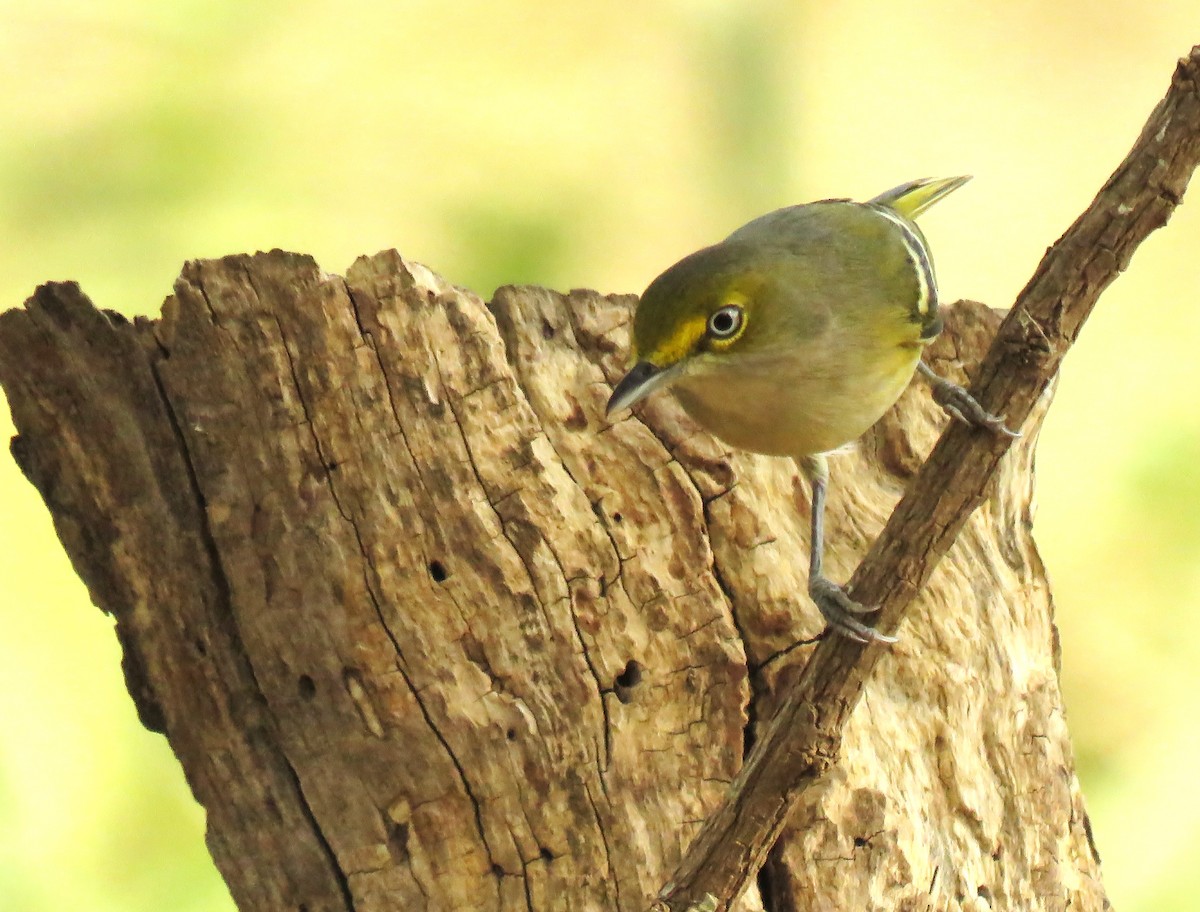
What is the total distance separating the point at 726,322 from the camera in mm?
1957

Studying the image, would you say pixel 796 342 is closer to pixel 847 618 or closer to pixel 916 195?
pixel 847 618

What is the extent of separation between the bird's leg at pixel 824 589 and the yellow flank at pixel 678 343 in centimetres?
44

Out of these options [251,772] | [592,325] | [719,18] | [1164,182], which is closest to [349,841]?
[251,772]

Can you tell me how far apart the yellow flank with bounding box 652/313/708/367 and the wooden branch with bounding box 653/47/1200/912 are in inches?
15.9

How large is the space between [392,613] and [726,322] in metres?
0.71

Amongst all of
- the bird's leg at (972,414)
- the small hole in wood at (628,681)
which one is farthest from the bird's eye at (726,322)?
the small hole in wood at (628,681)

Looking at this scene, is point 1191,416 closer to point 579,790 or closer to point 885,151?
point 885,151

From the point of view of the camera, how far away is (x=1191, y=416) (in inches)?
158

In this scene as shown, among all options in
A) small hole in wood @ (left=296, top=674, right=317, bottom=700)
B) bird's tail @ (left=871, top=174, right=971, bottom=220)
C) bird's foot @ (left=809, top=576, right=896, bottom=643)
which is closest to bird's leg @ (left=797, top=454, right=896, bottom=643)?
bird's foot @ (left=809, top=576, right=896, bottom=643)

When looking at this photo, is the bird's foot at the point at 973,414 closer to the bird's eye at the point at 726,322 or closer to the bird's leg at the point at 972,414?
the bird's leg at the point at 972,414

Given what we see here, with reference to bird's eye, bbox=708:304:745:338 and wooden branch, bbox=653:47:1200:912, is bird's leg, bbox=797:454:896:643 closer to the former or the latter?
wooden branch, bbox=653:47:1200:912

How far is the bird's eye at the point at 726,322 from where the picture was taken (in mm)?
1939

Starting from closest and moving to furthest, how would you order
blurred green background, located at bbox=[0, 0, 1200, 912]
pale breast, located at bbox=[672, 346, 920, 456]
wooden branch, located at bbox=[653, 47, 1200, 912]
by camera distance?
1. wooden branch, located at bbox=[653, 47, 1200, 912]
2. pale breast, located at bbox=[672, 346, 920, 456]
3. blurred green background, located at bbox=[0, 0, 1200, 912]

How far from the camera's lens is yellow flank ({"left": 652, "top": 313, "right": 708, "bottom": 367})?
1906mm
